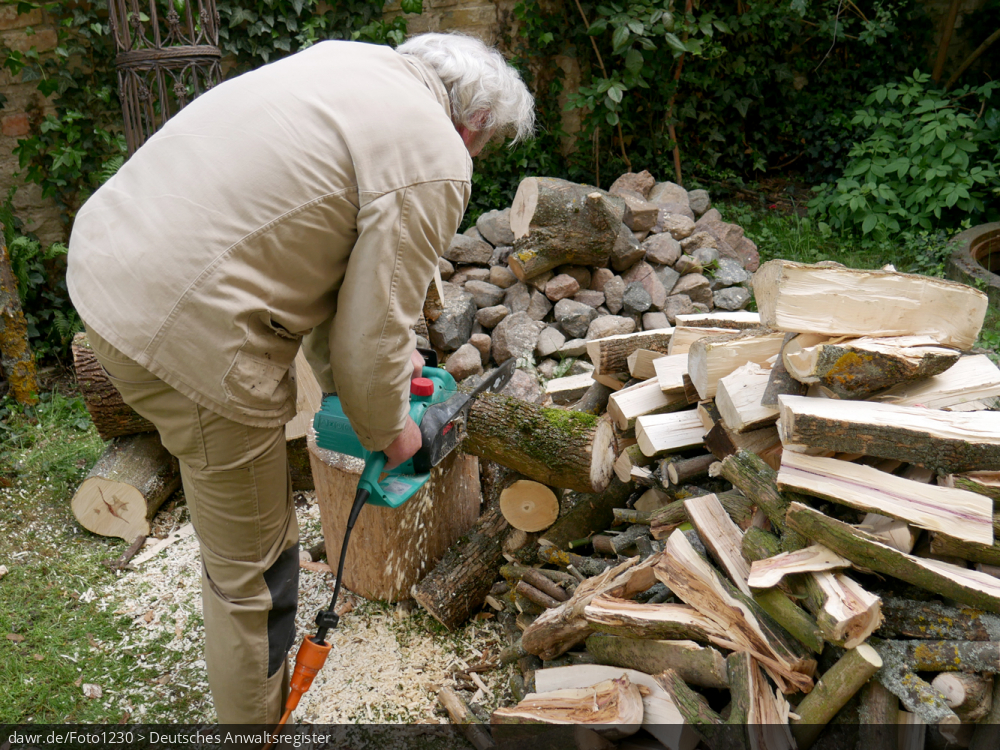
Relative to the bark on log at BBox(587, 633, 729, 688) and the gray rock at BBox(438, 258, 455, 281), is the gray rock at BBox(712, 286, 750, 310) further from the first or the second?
the bark on log at BBox(587, 633, 729, 688)

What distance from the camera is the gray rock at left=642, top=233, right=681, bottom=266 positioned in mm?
4371

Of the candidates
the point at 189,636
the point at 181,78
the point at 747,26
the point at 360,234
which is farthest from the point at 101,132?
the point at 747,26

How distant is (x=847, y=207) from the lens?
530cm

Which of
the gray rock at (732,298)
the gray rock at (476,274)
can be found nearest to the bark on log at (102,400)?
the gray rock at (476,274)

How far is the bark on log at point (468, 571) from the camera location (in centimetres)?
255

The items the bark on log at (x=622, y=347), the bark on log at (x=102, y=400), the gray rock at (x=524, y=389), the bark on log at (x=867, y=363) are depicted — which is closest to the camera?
the bark on log at (x=867, y=363)

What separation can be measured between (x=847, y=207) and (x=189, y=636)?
17.5 feet

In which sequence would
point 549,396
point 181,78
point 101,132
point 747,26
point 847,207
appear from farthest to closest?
1. point 747,26
2. point 847,207
3. point 101,132
4. point 181,78
5. point 549,396

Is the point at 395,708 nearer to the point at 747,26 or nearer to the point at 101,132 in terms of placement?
the point at 101,132

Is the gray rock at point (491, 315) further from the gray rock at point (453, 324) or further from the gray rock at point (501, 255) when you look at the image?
the gray rock at point (501, 255)

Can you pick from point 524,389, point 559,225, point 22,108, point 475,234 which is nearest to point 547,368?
point 524,389

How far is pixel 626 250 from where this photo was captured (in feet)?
13.9

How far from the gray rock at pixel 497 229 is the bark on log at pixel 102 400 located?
243 cm

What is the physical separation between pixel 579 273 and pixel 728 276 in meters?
1.00
